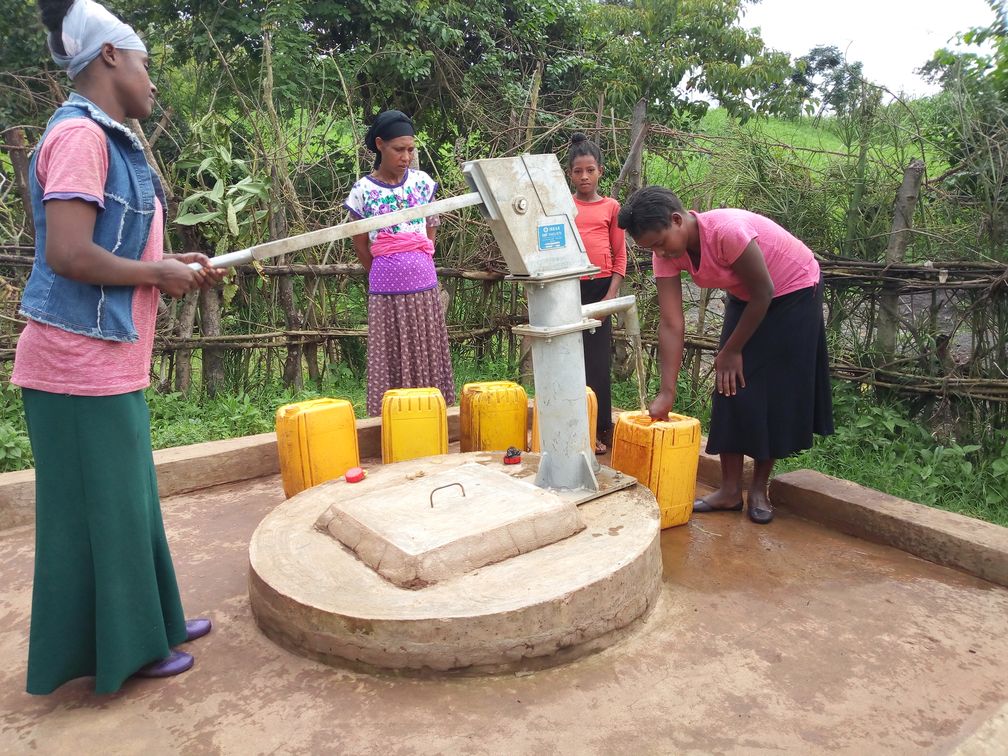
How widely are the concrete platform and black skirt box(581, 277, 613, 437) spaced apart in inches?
50.8

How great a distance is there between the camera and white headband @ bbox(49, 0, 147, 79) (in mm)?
1666

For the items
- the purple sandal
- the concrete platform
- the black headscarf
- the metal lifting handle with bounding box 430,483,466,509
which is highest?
the black headscarf

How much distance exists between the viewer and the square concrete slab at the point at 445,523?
2078 millimetres

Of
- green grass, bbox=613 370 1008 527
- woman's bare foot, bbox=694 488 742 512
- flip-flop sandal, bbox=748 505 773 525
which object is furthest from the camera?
green grass, bbox=613 370 1008 527

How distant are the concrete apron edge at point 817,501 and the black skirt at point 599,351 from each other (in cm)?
58

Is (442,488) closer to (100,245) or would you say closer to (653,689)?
(653,689)

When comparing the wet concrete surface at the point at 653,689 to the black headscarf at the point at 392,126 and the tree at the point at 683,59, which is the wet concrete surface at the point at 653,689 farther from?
the tree at the point at 683,59

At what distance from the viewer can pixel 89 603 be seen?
187cm

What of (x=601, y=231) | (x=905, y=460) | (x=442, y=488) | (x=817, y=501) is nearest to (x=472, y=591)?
(x=442, y=488)

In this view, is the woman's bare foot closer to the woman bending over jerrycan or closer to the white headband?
the woman bending over jerrycan

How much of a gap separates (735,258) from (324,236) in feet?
4.92

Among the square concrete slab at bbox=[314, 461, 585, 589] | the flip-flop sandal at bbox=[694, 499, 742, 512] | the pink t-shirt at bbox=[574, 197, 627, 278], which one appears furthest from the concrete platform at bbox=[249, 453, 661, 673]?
the pink t-shirt at bbox=[574, 197, 627, 278]

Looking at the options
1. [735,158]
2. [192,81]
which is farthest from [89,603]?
[192,81]

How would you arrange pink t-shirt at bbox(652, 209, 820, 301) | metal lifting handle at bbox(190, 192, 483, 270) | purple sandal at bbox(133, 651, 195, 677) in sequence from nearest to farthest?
1. metal lifting handle at bbox(190, 192, 483, 270)
2. purple sandal at bbox(133, 651, 195, 677)
3. pink t-shirt at bbox(652, 209, 820, 301)
